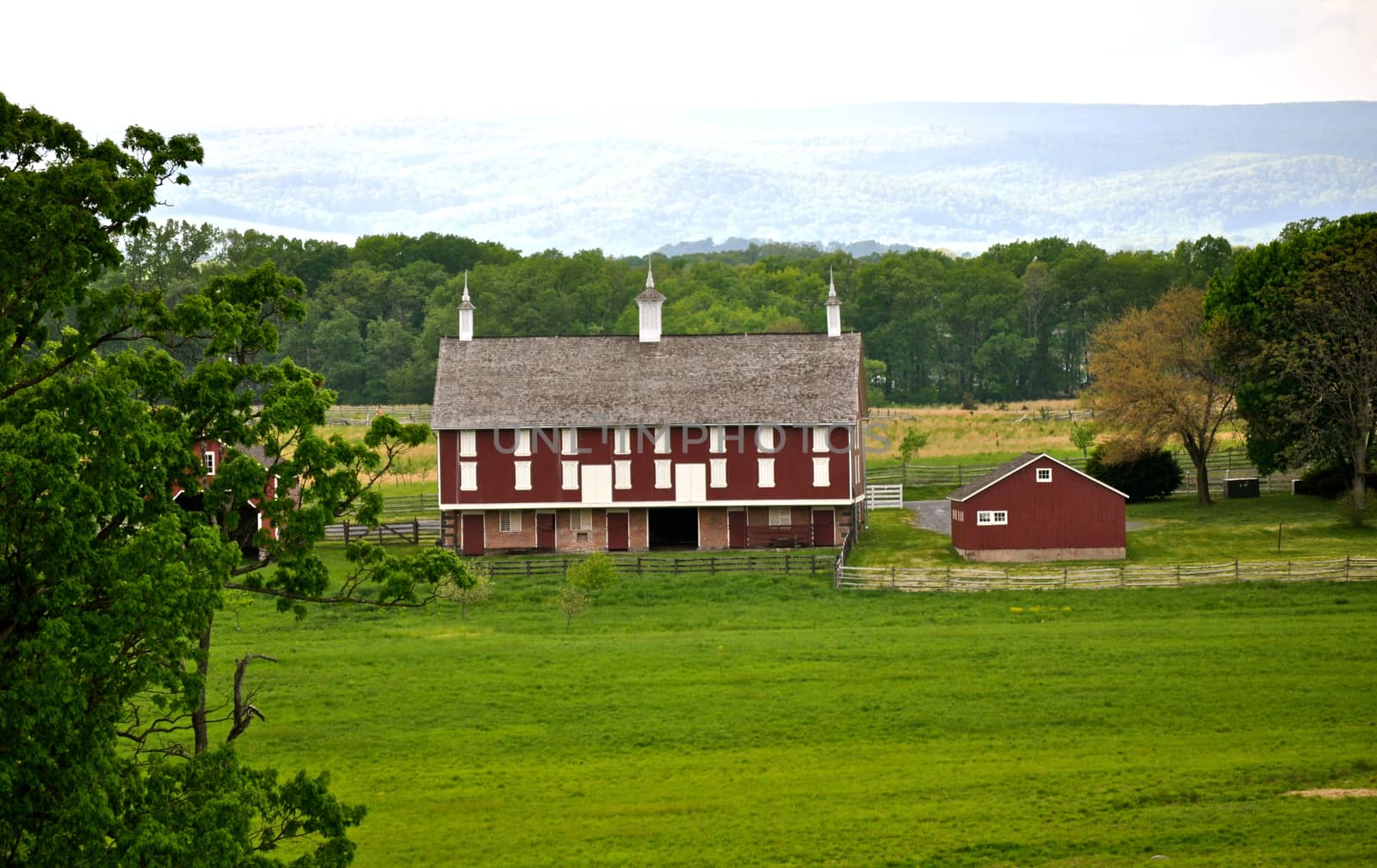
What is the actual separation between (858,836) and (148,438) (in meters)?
12.7

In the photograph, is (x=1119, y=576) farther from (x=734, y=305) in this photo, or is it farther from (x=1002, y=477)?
(x=734, y=305)

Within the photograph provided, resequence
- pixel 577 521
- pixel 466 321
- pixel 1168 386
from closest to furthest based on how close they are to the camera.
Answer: pixel 577 521, pixel 466 321, pixel 1168 386

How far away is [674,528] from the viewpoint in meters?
58.8

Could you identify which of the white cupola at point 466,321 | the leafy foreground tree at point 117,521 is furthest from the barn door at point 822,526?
the leafy foreground tree at point 117,521

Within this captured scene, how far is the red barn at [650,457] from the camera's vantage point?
56688 mm

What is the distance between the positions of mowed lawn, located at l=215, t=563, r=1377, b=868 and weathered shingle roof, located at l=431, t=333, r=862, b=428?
12.1m

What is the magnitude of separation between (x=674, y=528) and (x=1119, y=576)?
56.9ft

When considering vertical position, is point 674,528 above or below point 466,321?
below

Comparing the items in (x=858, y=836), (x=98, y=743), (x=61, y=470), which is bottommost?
(x=858, y=836)

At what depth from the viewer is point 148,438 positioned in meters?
17.8

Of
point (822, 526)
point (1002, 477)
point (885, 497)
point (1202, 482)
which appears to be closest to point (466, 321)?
point (822, 526)

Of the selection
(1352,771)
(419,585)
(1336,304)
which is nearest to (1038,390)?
(1336,304)

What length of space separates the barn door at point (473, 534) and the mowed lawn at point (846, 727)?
11271 millimetres

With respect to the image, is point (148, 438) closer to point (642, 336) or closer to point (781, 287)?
point (642, 336)
